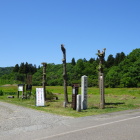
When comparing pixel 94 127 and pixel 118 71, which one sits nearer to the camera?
pixel 94 127

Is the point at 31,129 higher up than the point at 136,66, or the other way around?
the point at 136,66

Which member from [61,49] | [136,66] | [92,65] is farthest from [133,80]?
[61,49]

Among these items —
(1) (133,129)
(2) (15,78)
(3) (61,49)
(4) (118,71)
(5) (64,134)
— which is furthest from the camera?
(2) (15,78)

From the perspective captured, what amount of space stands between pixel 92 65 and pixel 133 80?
118 ft

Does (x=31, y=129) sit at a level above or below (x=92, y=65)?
below

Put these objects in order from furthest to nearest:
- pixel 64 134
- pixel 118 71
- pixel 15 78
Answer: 1. pixel 15 78
2. pixel 118 71
3. pixel 64 134

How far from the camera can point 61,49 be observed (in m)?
17.0

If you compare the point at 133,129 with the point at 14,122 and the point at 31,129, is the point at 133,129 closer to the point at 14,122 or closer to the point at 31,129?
the point at 31,129

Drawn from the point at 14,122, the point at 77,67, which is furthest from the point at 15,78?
the point at 14,122

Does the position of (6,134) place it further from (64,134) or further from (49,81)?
(49,81)

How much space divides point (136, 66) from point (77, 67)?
37886 mm

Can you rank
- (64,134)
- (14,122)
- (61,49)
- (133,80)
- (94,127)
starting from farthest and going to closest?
(133,80), (61,49), (14,122), (94,127), (64,134)

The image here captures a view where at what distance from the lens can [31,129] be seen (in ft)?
28.0

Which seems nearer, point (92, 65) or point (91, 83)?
point (91, 83)
